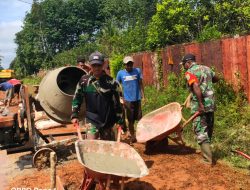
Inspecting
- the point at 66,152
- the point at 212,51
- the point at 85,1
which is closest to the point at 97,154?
the point at 66,152

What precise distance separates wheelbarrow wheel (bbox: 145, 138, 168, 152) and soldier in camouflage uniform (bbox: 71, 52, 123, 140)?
1.97 metres

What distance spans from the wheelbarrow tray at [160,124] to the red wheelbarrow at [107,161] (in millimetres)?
2102

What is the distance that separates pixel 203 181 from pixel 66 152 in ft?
11.6

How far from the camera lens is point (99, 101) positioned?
554 centimetres

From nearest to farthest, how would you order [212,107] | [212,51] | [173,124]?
[212,107]
[173,124]
[212,51]

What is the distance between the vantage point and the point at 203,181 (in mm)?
5855

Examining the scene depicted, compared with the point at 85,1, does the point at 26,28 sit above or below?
below

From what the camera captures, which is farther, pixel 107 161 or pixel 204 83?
pixel 204 83

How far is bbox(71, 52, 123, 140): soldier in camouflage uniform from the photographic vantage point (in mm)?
5527

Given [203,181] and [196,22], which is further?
[196,22]

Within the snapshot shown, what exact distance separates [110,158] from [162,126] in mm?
2744

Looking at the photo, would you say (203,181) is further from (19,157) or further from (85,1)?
(85,1)

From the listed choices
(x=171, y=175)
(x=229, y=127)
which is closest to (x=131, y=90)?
(x=229, y=127)

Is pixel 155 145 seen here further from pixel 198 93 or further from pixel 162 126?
pixel 198 93
